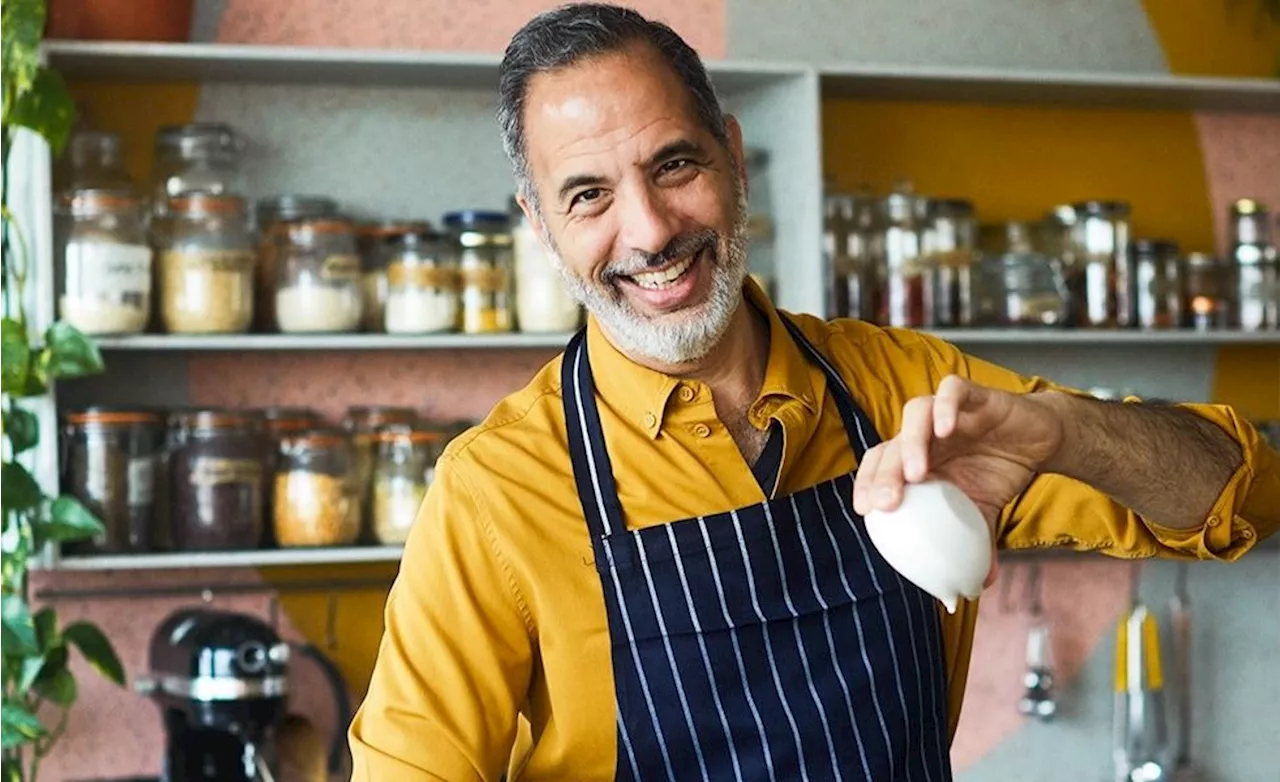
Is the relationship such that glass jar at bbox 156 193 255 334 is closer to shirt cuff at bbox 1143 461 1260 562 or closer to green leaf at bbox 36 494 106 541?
green leaf at bbox 36 494 106 541

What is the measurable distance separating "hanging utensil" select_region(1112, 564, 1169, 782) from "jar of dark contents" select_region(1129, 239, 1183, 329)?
1.87ft

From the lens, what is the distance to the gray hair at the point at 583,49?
158 centimetres

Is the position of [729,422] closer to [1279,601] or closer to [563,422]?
[563,422]

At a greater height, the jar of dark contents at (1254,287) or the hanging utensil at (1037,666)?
the jar of dark contents at (1254,287)

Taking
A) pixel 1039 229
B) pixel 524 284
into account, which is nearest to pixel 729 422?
pixel 524 284

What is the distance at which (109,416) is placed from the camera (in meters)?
2.59

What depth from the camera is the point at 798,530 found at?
62.9 inches

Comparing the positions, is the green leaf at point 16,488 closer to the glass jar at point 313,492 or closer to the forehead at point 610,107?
the glass jar at point 313,492

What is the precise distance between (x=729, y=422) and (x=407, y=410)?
129 centimetres

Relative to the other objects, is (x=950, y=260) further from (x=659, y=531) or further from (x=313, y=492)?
(x=659, y=531)

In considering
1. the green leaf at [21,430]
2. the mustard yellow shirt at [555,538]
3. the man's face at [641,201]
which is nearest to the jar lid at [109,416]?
the green leaf at [21,430]

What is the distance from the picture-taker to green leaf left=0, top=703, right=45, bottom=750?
2.34 m

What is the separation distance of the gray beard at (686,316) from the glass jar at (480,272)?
1189mm

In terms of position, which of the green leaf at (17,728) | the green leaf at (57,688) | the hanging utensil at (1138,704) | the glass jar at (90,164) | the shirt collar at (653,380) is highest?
the glass jar at (90,164)
